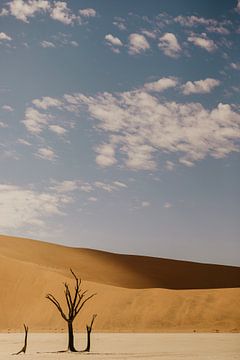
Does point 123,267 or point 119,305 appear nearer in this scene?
point 119,305

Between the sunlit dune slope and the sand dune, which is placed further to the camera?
the sunlit dune slope

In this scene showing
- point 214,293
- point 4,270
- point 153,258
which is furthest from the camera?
point 153,258

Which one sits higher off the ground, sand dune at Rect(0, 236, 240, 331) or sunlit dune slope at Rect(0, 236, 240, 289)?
sunlit dune slope at Rect(0, 236, 240, 289)

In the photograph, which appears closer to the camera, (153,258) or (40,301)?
(40,301)

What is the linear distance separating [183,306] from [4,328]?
12081 millimetres

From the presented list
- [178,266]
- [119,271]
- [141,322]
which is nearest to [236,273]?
[178,266]

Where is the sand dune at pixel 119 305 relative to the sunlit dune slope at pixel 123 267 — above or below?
below

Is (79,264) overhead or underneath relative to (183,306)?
overhead

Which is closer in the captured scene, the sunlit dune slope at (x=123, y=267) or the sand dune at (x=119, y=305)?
the sand dune at (x=119, y=305)

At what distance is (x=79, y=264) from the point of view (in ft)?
227

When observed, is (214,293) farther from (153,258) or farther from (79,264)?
(153,258)

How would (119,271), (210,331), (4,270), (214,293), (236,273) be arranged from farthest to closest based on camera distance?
1. (236,273)
2. (119,271)
3. (4,270)
4. (214,293)
5. (210,331)

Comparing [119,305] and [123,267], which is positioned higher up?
[123,267]

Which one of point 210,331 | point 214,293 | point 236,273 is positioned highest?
point 236,273
